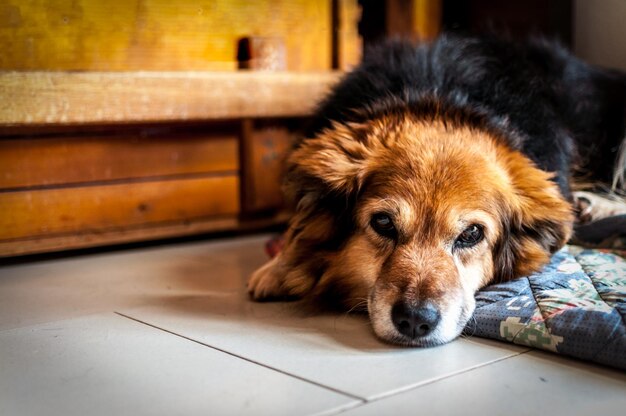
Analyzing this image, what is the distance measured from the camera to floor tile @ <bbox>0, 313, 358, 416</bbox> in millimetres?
1362

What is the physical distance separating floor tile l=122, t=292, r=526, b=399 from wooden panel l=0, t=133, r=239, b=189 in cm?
98

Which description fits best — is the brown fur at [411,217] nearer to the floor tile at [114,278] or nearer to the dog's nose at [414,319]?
the dog's nose at [414,319]

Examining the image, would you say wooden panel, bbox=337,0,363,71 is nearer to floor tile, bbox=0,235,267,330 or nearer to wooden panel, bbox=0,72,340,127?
wooden panel, bbox=0,72,340,127

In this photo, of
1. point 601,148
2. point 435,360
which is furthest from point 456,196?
point 601,148

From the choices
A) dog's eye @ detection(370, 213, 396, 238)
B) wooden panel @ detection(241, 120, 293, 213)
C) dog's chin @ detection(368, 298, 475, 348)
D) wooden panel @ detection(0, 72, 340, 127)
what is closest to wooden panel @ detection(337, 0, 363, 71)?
wooden panel @ detection(0, 72, 340, 127)

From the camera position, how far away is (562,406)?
4.47ft

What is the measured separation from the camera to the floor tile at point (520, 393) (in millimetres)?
1337

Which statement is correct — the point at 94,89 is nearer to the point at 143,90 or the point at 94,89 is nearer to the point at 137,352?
the point at 143,90

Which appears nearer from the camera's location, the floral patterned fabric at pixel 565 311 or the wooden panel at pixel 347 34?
the floral patterned fabric at pixel 565 311

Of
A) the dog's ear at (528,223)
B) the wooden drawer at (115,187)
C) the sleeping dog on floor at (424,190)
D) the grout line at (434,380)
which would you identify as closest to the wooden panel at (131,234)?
the wooden drawer at (115,187)

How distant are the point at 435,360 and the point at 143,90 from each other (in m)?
1.78

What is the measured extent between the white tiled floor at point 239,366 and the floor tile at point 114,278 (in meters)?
0.01

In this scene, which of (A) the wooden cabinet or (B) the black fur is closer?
(B) the black fur

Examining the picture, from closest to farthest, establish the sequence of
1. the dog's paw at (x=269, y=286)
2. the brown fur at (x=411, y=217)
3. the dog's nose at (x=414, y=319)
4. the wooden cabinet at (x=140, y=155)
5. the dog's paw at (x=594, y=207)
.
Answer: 1. the dog's nose at (x=414, y=319)
2. the brown fur at (x=411, y=217)
3. the dog's paw at (x=269, y=286)
4. the dog's paw at (x=594, y=207)
5. the wooden cabinet at (x=140, y=155)
